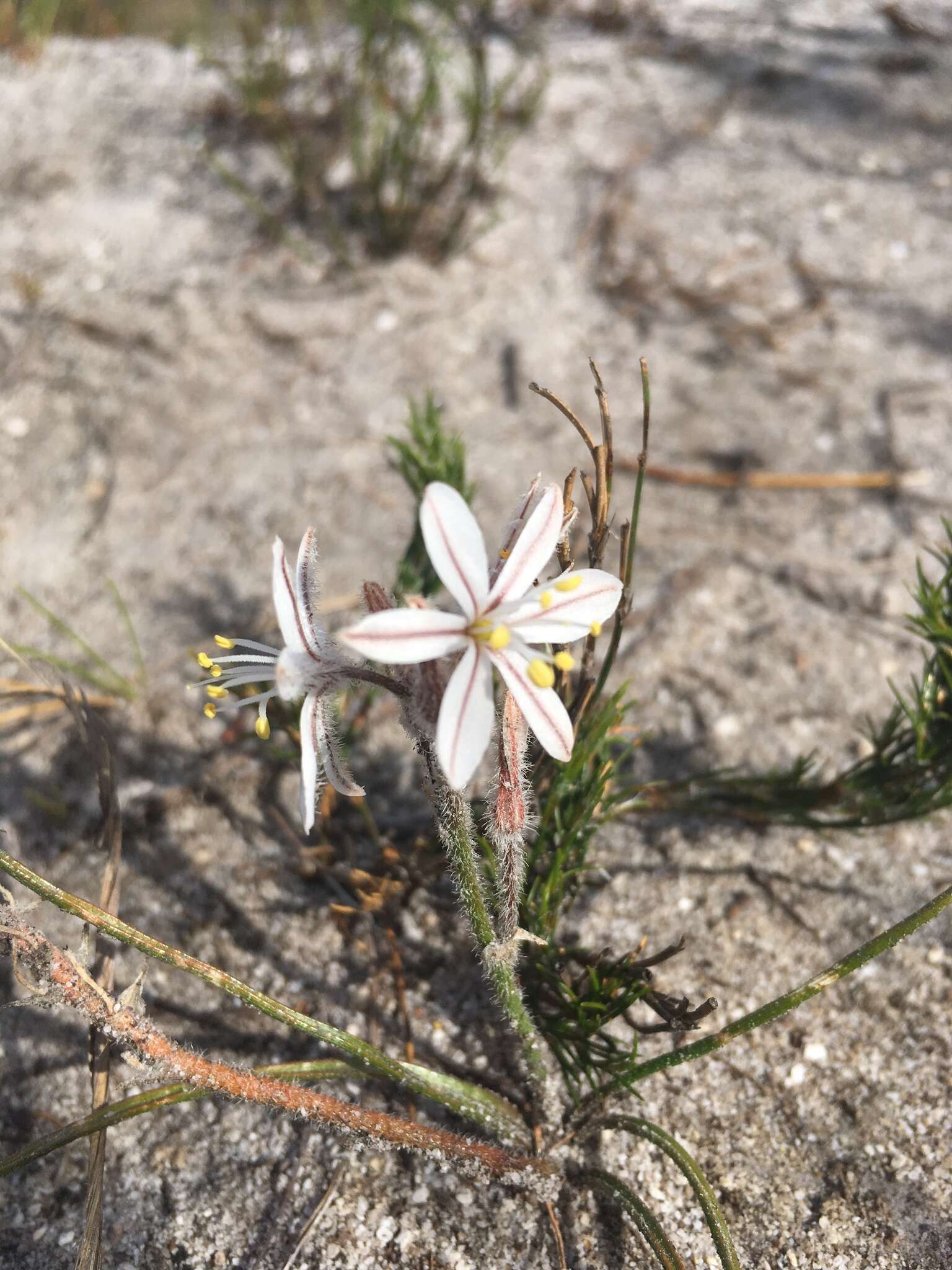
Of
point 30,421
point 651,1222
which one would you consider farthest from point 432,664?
point 30,421

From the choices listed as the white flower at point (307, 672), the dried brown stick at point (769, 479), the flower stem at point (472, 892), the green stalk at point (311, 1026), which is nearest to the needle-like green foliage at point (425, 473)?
the white flower at point (307, 672)

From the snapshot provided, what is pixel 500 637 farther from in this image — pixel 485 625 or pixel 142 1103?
pixel 142 1103

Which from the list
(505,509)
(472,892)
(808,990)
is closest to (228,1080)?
(472,892)

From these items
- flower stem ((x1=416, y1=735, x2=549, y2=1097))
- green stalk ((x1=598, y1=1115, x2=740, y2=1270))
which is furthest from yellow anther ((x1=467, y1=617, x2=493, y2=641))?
green stalk ((x1=598, y1=1115, x2=740, y2=1270))

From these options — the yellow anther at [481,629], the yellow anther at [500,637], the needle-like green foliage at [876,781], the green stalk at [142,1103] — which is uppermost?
the yellow anther at [500,637]

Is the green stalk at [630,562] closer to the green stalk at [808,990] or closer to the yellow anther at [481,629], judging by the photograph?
the yellow anther at [481,629]

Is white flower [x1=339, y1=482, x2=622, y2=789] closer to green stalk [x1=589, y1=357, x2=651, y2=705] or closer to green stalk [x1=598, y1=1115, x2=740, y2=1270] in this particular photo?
green stalk [x1=589, y1=357, x2=651, y2=705]

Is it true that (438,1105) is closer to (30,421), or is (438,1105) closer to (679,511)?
(679,511)
